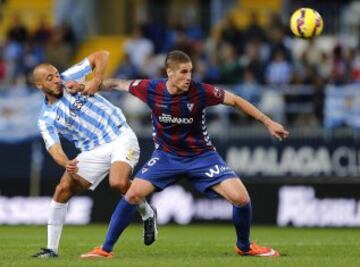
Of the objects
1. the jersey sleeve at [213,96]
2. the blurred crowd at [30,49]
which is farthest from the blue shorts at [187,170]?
the blurred crowd at [30,49]

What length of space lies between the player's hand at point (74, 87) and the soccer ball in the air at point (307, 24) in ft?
11.5

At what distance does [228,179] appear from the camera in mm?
12258

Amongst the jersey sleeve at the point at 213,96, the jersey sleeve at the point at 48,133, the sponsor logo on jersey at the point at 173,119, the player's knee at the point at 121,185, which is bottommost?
the player's knee at the point at 121,185

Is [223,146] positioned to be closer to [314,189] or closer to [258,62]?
[258,62]

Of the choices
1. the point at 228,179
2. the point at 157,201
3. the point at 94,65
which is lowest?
the point at 157,201

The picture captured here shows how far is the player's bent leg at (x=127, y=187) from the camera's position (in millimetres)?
12727

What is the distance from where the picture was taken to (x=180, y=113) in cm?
1227

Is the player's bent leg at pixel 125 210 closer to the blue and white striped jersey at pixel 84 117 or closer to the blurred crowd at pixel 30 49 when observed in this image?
the blue and white striped jersey at pixel 84 117

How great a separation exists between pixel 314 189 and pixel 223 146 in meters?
3.42

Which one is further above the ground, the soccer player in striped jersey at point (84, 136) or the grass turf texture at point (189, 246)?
the soccer player in striped jersey at point (84, 136)

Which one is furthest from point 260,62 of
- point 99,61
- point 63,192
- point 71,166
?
point 71,166

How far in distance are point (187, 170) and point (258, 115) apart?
41.3 inches

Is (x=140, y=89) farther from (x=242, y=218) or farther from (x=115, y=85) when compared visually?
(x=242, y=218)

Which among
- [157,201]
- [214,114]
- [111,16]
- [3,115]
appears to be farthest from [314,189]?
[111,16]
